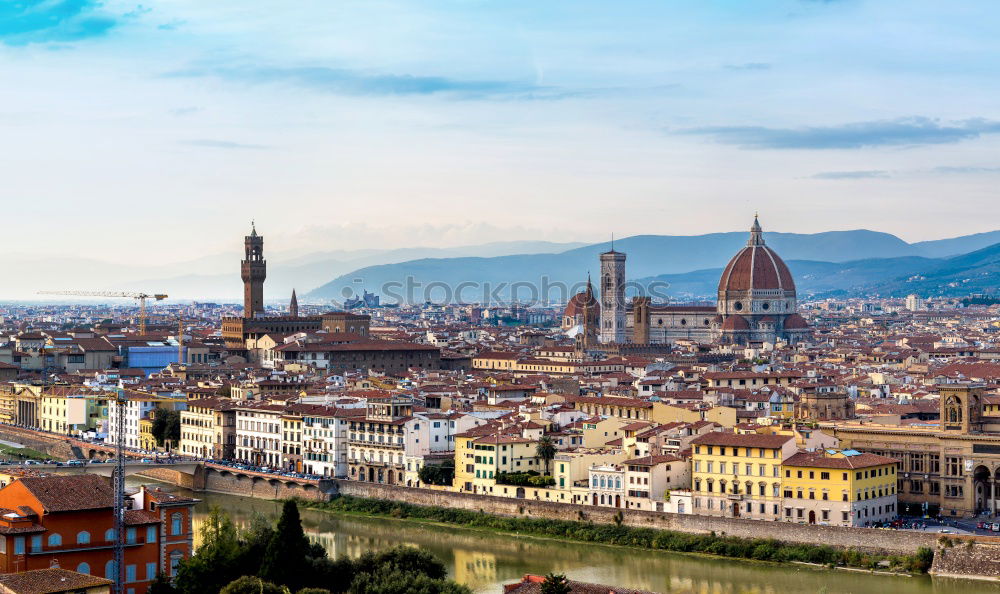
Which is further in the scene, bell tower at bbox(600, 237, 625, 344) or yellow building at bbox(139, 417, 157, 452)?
bell tower at bbox(600, 237, 625, 344)

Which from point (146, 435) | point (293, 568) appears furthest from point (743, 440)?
point (146, 435)

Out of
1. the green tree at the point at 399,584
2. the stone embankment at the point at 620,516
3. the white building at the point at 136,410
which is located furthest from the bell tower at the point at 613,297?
the green tree at the point at 399,584

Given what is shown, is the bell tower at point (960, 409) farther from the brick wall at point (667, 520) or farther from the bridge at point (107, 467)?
the bridge at point (107, 467)

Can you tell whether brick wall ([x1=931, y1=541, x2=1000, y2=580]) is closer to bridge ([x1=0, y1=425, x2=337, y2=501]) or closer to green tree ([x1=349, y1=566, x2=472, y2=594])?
green tree ([x1=349, y1=566, x2=472, y2=594])

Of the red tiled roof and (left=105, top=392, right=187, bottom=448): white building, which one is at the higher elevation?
the red tiled roof

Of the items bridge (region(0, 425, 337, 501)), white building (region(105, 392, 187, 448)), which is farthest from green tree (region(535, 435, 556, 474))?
white building (region(105, 392, 187, 448))

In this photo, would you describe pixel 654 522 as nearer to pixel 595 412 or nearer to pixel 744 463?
pixel 744 463

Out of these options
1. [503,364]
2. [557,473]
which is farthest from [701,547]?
[503,364]
